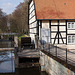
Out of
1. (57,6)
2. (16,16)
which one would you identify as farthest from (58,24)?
(16,16)

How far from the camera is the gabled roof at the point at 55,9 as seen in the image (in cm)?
1767

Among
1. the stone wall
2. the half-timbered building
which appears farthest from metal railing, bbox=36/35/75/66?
the half-timbered building

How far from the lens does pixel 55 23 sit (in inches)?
705

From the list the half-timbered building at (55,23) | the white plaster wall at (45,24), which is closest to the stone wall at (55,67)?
the half-timbered building at (55,23)

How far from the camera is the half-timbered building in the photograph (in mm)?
17672

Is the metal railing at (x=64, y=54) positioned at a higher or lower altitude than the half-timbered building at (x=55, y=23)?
lower

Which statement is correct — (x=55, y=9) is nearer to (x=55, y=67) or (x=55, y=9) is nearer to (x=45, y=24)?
(x=45, y=24)

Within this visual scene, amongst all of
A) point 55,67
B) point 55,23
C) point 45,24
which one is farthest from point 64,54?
point 55,23

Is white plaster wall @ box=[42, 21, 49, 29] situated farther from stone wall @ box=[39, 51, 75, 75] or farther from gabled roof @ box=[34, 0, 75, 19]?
stone wall @ box=[39, 51, 75, 75]

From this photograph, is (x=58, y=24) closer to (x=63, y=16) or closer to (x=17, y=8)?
(x=63, y=16)

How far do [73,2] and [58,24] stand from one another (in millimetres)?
3739

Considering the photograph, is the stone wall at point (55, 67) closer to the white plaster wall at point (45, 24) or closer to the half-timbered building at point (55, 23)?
the half-timbered building at point (55, 23)

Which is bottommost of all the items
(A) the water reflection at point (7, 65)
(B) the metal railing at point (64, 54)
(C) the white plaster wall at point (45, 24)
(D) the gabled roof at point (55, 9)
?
(A) the water reflection at point (7, 65)

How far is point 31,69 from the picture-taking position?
13.8m
